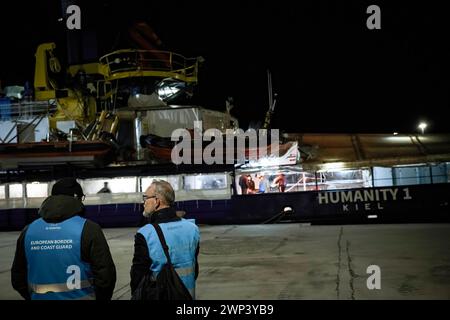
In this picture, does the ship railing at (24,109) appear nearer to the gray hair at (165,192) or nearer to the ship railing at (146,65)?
the ship railing at (146,65)

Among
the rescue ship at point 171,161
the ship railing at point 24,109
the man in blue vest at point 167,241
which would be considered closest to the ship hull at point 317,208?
the rescue ship at point 171,161

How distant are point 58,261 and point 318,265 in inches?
190

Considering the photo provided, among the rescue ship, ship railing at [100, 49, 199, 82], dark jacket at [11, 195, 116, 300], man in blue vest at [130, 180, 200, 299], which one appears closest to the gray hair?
man in blue vest at [130, 180, 200, 299]

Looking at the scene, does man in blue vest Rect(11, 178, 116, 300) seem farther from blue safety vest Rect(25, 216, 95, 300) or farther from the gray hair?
the gray hair

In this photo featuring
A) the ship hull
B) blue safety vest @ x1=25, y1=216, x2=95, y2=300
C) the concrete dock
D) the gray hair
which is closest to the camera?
blue safety vest @ x1=25, y1=216, x2=95, y2=300

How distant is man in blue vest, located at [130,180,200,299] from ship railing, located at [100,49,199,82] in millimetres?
13389

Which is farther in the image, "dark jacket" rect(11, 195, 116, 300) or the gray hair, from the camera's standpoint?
the gray hair

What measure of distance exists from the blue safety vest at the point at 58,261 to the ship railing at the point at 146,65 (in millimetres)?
13542

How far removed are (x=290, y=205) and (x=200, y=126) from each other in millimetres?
4413

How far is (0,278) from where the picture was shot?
6.91 m

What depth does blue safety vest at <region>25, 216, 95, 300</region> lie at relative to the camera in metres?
2.86

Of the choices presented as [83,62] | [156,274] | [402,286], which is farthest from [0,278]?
[83,62]

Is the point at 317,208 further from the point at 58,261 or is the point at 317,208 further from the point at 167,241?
the point at 58,261

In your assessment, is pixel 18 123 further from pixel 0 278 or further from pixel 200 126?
pixel 0 278
